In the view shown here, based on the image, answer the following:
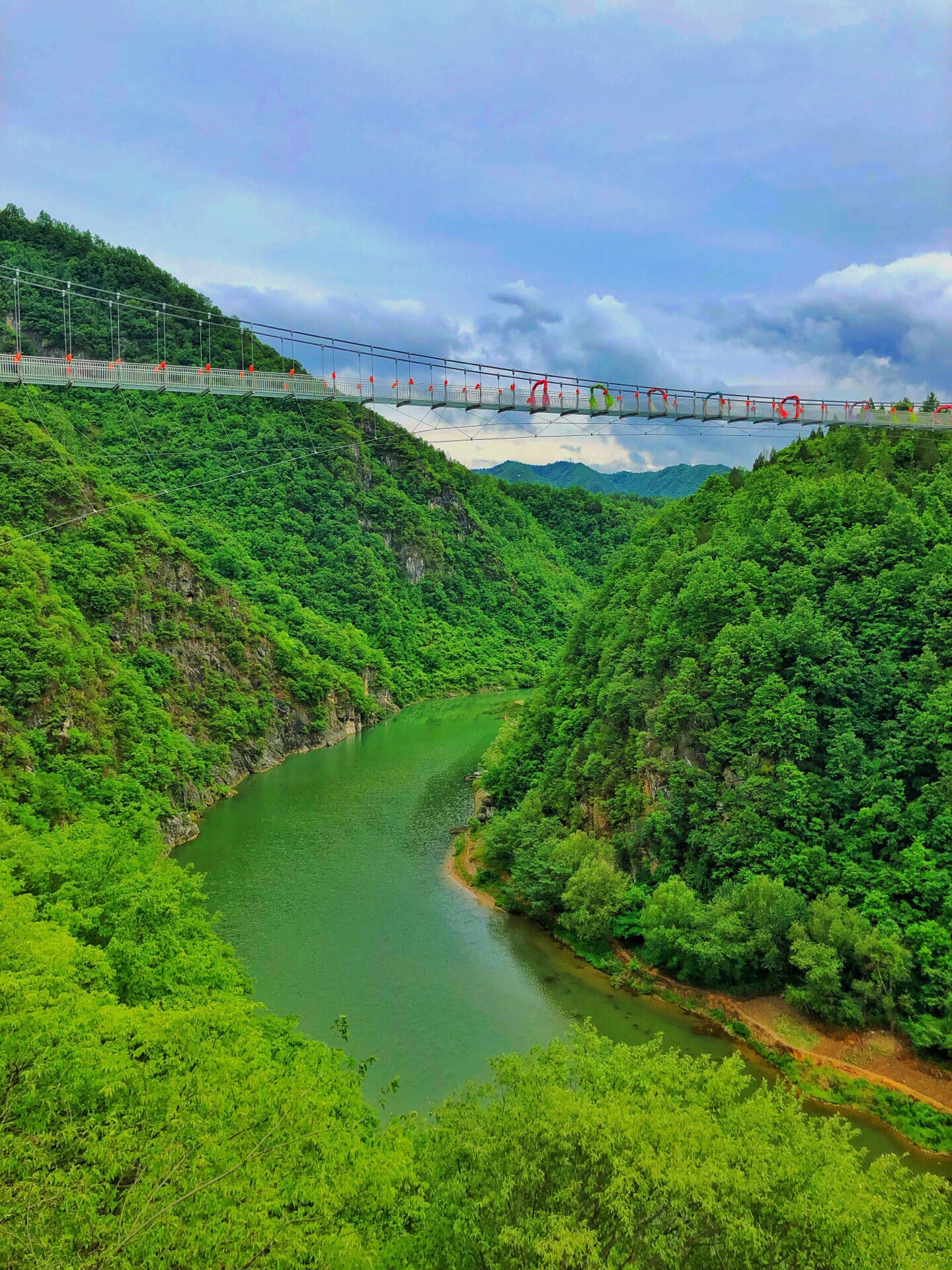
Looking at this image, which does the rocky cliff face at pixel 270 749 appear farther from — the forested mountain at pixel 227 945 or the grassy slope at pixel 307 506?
the grassy slope at pixel 307 506

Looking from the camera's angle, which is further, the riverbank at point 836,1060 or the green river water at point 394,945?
the green river water at point 394,945

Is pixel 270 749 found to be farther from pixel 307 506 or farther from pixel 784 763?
pixel 307 506

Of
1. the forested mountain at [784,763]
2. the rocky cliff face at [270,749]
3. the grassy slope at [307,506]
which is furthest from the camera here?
the grassy slope at [307,506]

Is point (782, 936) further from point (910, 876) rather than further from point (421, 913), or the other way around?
point (421, 913)

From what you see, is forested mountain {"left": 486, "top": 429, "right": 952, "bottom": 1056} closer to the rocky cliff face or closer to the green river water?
the green river water

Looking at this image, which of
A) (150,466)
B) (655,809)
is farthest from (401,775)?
(150,466)

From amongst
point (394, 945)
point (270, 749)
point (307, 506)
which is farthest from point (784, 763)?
point (307, 506)

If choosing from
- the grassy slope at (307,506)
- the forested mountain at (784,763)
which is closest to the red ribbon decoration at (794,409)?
the forested mountain at (784,763)
